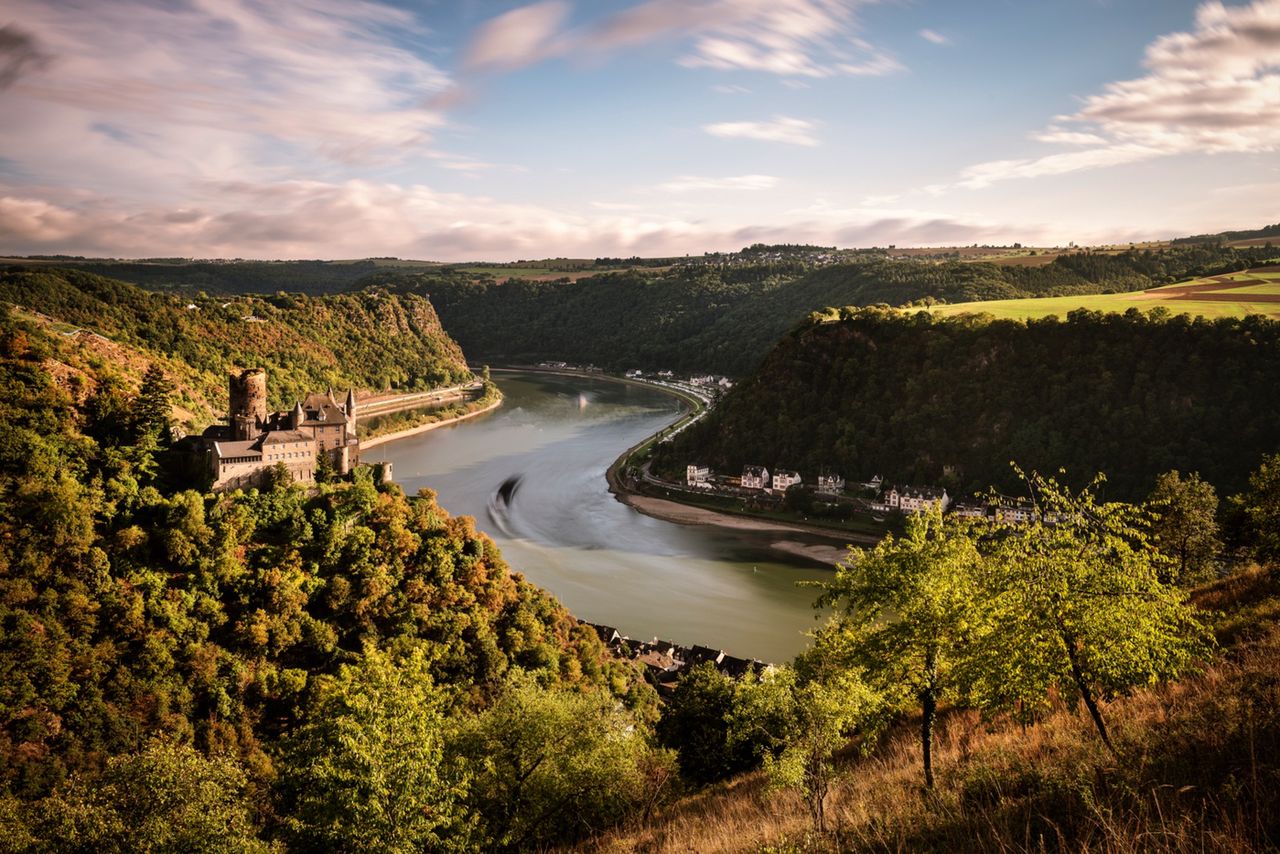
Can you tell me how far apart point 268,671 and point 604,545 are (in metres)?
22.8

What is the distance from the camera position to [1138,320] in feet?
143

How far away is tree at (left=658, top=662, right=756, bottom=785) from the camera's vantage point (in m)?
15.0

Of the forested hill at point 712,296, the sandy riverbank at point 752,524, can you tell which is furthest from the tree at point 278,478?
the forested hill at point 712,296

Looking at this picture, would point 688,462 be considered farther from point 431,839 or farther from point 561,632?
point 431,839

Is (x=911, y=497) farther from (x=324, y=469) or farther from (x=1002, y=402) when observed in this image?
(x=324, y=469)

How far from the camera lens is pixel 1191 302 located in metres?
46.2

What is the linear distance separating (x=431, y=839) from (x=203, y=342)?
63.4 meters

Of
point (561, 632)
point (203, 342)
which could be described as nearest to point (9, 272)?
point (203, 342)

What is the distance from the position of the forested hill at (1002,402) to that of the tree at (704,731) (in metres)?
30.6

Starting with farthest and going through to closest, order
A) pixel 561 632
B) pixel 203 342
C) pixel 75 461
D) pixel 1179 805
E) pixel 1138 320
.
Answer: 1. pixel 203 342
2. pixel 1138 320
3. pixel 561 632
4. pixel 75 461
5. pixel 1179 805

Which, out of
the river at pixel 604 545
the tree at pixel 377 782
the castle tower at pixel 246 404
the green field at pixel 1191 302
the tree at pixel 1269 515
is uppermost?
the green field at pixel 1191 302

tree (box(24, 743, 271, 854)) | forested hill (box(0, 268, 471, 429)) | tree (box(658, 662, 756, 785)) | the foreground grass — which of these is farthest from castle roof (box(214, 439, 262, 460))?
the foreground grass

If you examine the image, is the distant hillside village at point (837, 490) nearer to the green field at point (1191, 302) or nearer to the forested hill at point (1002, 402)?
the forested hill at point (1002, 402)

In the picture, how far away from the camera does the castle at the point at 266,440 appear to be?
69.4 feet
